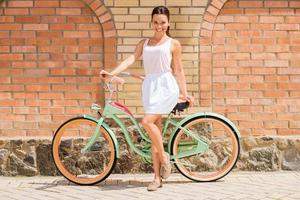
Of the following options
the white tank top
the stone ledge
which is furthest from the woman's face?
the stone ledge

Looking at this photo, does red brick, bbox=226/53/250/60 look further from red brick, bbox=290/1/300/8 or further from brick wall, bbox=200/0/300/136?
red brick, bbox=290/1/300/8

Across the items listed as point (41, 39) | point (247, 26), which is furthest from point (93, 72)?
point (247, 26)

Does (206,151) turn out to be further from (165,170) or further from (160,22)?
(160,22)

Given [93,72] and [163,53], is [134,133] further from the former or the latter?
[163,53]

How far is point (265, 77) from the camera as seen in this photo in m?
6.56

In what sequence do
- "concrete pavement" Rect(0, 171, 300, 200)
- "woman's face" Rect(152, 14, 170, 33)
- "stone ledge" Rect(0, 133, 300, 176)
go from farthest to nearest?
"stone ledge" Rect(0, 133, 300, 176), "woman's face" Rect(152, 14, 170, 33), "concrete pavement" Rect(0, 171, 300, 200)

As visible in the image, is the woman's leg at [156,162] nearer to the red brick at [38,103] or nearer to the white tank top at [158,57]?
the white tank top at [158,57]

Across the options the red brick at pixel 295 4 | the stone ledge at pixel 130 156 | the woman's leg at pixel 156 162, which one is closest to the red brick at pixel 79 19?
the stone ledge at pixel 130 156

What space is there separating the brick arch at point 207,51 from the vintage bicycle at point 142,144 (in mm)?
328

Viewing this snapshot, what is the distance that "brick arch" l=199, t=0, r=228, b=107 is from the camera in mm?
6430

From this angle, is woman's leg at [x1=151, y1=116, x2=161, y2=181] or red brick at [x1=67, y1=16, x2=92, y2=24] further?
red brick at [x1=67, y1=16, x2=92, y2=24]

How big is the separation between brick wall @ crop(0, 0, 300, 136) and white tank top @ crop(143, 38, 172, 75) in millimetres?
913

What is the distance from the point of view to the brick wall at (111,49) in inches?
253

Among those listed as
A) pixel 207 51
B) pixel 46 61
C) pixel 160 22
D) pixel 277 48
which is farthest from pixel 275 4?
pixel 46 61
